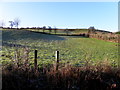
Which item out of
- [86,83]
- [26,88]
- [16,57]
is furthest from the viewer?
[16,57]

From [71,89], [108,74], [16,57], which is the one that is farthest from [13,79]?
[108,74]

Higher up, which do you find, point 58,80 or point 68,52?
point 68,52

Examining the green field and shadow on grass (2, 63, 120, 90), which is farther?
the green field

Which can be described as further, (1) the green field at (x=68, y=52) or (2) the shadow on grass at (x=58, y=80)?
(1) the green field at (x=68, y=52)

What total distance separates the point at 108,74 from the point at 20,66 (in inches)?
114

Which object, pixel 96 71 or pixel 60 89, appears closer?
Result: pixel 60 89

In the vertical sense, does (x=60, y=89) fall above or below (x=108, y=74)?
below

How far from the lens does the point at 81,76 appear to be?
3080 millimetres

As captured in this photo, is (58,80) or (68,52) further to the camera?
(68,52)

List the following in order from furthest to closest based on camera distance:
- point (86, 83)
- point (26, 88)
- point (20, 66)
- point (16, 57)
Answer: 1. point (16, 57)
2. point (20, 66)
3. point (86, 83)
4. point (26, 88)

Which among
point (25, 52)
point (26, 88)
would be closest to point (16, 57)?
point (25, 52)

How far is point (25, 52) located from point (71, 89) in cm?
194

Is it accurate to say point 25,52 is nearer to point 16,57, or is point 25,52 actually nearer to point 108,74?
point 16,57

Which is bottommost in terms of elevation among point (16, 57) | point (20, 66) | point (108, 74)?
point (108, 74)
